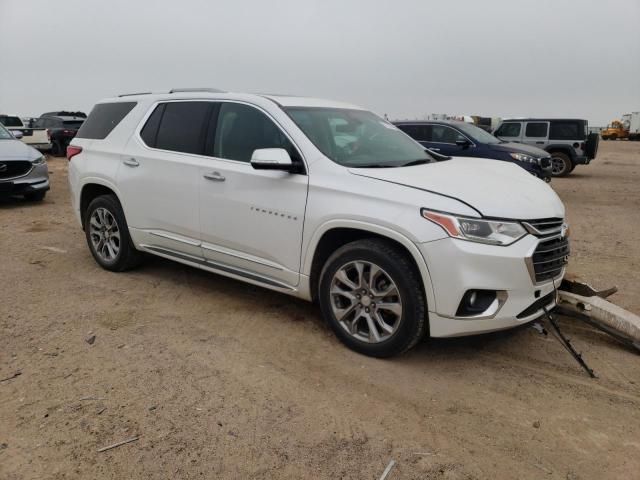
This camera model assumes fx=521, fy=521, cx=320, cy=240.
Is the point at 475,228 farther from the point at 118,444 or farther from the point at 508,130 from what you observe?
the point at 508,130

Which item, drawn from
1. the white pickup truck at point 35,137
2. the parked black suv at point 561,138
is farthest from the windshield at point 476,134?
the white pickup truck at point 35,137

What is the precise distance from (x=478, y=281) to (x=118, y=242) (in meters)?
3.70

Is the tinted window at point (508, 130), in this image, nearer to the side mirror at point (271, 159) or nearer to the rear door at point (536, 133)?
the rear door at point (536, 133)

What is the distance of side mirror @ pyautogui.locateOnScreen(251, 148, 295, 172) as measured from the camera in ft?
11.9

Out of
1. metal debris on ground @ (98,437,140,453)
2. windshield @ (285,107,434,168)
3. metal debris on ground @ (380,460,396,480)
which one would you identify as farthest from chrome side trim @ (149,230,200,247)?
metal debris on ground @ (380,460,396,480)

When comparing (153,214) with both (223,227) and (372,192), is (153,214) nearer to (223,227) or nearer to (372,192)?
(223,227)

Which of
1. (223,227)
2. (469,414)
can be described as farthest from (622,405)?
(223,227)

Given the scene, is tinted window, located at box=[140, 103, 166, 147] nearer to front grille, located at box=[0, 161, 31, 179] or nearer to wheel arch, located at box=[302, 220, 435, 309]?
wheel arch, located at box=[302, 220, 435, 309]

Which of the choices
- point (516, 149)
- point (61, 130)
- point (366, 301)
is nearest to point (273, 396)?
point (366, 301)

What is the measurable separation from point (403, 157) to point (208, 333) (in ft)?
6.78

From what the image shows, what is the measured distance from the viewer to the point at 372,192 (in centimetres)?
343

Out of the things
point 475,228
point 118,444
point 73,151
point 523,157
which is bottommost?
point 118,444

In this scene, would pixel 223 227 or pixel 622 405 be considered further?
pixel 223 227

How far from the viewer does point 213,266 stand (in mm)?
4422
